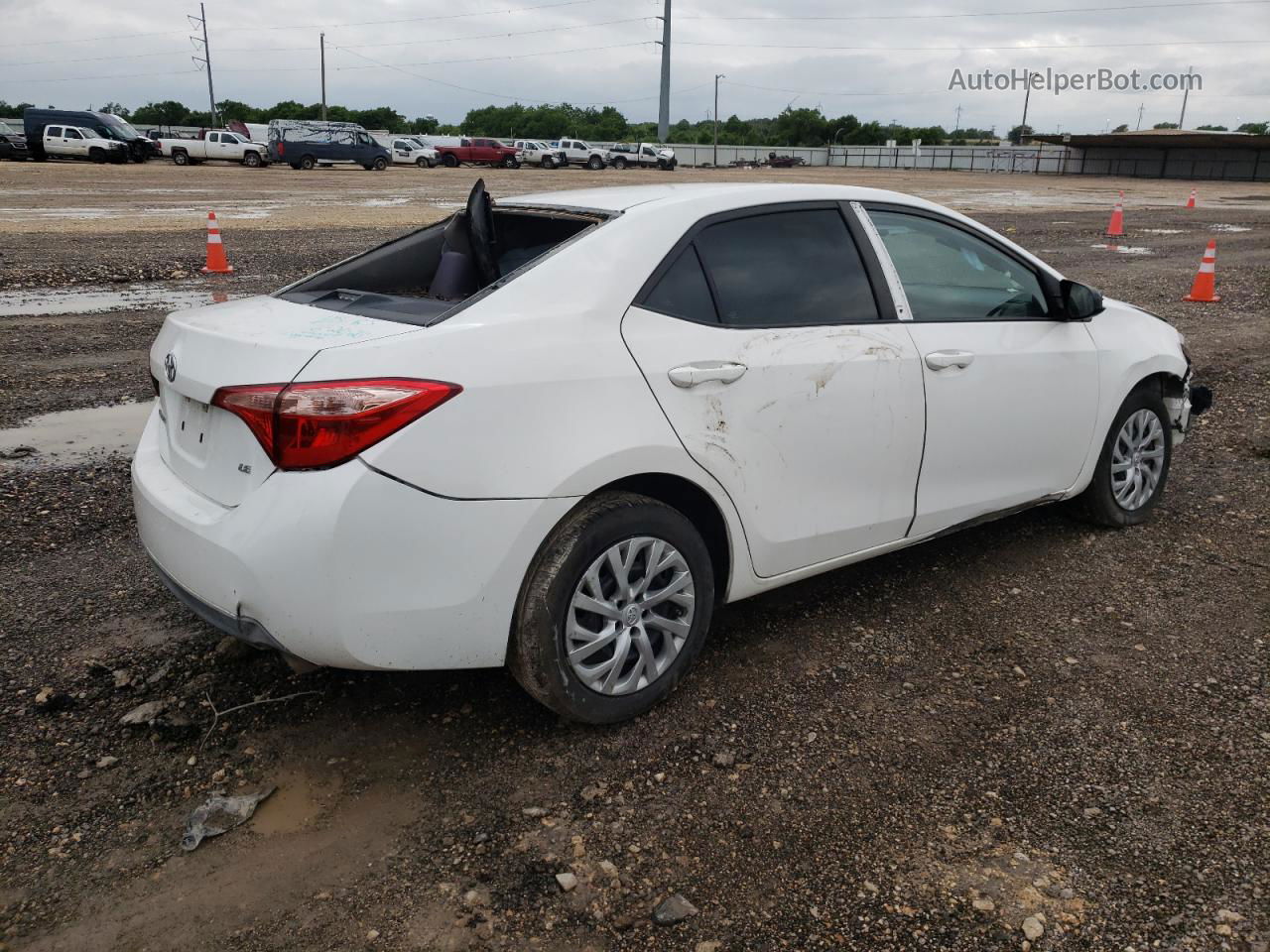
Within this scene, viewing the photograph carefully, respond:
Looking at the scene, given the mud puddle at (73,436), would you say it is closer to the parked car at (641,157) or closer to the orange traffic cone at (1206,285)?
the orange traffic cone at (1206,285)

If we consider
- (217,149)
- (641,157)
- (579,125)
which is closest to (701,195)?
(217,149)

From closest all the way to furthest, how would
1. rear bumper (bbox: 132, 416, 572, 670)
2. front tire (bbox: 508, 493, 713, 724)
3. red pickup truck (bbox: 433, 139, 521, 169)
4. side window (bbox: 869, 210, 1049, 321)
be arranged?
rear bumper (bbox: 132, 416, 572, 670) → front tire (bbox: 508, 493, 713, 724) → side window (bbox: 869, 210, 1049, 321) → red pickup truck (bbox: 433, 139, 521, 169)

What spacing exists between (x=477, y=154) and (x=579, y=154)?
233 inches

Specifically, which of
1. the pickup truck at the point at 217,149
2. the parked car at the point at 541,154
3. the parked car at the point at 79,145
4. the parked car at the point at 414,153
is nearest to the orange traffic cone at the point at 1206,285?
the pickup truck at the point at 217,149

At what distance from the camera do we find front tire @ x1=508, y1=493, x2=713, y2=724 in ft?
9.63

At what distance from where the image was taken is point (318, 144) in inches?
1708

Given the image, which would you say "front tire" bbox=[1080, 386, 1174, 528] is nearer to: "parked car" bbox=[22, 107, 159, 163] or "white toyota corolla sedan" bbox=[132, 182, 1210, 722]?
"white toyota corolla sedan" bbox=[132, 182, 1210, 722]

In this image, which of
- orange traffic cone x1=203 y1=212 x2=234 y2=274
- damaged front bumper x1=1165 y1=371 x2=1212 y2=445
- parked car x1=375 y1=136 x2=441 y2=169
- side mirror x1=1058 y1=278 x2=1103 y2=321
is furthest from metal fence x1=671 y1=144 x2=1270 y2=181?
side mirror x1=1058 y1=278 x2=1103 y2=321

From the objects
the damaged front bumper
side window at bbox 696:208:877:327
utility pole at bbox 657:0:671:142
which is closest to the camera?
side window at bbox 696:208:877:327

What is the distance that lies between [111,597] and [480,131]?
114 m

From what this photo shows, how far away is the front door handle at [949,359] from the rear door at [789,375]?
0.25 ft

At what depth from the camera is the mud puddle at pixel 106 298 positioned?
33.8 feet

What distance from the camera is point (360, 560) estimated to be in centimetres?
265

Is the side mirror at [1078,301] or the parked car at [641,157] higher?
the parked car at [641,157]
